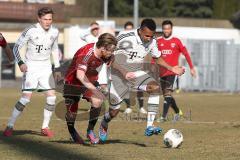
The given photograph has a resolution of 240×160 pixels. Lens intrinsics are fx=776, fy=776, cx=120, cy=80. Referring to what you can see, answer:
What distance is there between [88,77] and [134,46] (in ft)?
4.44

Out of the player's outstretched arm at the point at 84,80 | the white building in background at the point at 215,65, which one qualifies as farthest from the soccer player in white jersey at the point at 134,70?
the white building in background at the point at 215,65

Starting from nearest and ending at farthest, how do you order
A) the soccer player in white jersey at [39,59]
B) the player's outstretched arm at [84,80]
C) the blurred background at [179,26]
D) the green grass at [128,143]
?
1. the green grass at [128,143]
2. the player's outstretched arm at [84,80]
3. the soccer player in white jersey at [39,59]
4. the blurred background at [179,26]

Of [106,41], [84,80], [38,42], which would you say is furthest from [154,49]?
[38,42]

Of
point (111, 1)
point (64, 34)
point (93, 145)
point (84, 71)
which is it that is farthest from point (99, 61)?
point (111, 1)

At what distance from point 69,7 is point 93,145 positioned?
45.9m

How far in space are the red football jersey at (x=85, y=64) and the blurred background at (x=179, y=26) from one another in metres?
22.9

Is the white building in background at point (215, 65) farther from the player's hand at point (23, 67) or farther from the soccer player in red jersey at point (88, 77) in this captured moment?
the soccer player in red jersey at point (88, 77)

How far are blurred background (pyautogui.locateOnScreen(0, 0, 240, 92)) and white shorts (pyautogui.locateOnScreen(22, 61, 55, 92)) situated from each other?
815 inches

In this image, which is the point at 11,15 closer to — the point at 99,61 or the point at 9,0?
the point at 9,0

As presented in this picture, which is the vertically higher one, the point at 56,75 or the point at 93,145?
the point at 56,75

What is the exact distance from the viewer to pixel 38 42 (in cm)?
1383

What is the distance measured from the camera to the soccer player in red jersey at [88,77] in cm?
1137

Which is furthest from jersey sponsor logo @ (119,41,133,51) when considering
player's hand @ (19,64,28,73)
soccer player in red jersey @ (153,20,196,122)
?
soccer player in red jersey @ (153,20,196,122)

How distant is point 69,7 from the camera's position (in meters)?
57.3
